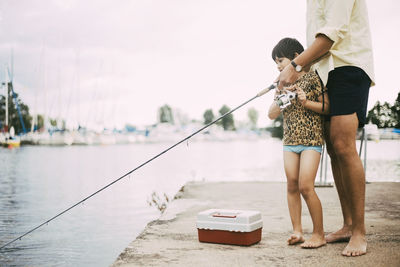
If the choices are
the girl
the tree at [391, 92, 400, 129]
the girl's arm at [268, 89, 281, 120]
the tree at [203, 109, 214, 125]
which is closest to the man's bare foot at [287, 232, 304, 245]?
the girl

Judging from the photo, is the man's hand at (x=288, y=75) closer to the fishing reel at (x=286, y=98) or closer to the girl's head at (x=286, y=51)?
the fishing reel at (x=286, y=98)

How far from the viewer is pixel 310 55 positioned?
251 centimetres

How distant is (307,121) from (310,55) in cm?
47

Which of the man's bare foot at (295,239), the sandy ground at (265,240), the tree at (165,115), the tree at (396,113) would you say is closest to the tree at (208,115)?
the tree at (165,115)

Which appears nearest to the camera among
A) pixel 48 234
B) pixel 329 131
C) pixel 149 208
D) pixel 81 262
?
pixel 329 131

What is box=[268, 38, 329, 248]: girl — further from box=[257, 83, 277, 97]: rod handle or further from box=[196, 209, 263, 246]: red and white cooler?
box=[196, 209, 263, 246]: red and white cooler

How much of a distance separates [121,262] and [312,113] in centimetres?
150

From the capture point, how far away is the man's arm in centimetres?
247

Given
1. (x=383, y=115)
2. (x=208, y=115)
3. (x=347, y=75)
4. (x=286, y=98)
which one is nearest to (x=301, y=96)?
(x=286, y=98)

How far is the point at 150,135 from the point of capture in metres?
84.1

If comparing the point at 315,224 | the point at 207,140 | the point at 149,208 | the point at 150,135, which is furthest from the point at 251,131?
the point at 315,224

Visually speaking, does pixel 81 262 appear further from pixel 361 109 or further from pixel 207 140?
pixel 207 140

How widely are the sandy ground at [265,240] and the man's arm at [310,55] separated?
1049 millimetres

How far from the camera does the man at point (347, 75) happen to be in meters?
2.48
